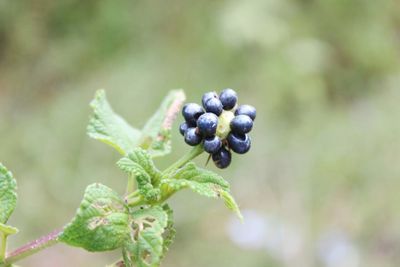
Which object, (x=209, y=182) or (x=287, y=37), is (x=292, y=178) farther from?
(x=209, y=182)

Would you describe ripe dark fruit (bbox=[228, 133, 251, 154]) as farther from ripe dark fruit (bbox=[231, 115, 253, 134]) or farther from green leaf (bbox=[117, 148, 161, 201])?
green leaf (bbox=[117, 148, 161, 201])

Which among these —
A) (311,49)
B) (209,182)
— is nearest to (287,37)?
(311,49)

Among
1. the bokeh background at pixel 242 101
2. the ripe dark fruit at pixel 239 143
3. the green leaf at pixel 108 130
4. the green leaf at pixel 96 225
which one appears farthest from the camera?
the bokeh background at pixel 242 101

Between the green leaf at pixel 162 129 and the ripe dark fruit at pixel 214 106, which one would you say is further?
the green leaf at pixel 162 129

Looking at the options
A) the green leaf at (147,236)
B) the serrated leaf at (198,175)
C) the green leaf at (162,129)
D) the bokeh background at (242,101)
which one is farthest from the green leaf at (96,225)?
the bokeh background at (242,101)

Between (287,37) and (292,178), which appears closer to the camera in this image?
(292,178)

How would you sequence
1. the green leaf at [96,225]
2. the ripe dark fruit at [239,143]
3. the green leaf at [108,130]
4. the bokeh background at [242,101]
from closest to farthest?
the green leaf at [96,225]
the ripe dark fruit at [239,143]
the green leaf at [108,130]
the bokeh background at [242,101]

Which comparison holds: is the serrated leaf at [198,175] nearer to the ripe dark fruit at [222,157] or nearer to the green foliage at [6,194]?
the ripe dark fruit at [222,157]

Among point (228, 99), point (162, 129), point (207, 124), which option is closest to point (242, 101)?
point (162, 129)
